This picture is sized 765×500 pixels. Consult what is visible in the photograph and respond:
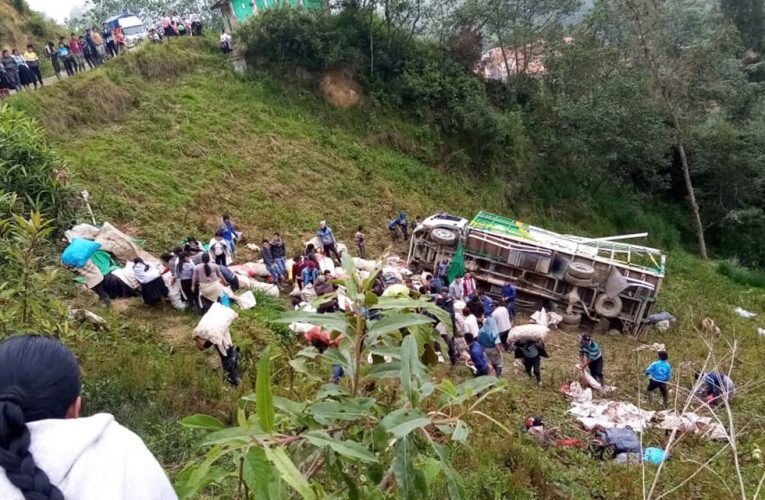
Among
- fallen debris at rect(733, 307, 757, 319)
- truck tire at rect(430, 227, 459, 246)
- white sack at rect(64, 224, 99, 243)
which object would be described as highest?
white sack at rect(64, 224, 99, 243)

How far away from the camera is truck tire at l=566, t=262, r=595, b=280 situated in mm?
10164

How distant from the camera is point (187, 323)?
749 centimetres

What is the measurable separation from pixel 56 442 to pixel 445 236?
9782mm

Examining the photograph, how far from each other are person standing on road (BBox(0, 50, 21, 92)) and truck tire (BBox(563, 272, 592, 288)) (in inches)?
483

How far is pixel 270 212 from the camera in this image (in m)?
12.7

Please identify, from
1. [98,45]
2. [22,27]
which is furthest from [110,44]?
[22,27]

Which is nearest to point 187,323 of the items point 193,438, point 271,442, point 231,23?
point 193,438

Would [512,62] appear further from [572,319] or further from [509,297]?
[509,297]

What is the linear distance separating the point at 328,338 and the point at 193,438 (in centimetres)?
280

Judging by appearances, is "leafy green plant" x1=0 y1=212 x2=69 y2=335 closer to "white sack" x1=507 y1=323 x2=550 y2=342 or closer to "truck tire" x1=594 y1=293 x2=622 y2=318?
"white sack" x1=507 y1=323 x2=550 y2=342

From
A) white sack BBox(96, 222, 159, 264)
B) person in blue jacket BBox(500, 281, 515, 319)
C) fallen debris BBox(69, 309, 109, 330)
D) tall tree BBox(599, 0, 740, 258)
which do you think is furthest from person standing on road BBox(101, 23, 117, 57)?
tall tree BBox(599, 0, 740, 258)

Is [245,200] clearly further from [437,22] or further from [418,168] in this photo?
[437,22]

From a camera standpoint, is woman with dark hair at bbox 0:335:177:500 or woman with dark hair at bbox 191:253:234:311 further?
woman with dark hair at bbox 191:253:234:311

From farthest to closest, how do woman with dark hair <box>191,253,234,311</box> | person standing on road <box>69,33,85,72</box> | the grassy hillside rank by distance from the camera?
1. person standing on road <box>69,33,85,72</box>
2. woman with dark hair <box>191,253,234,311</box>
3. the grassy hillside
